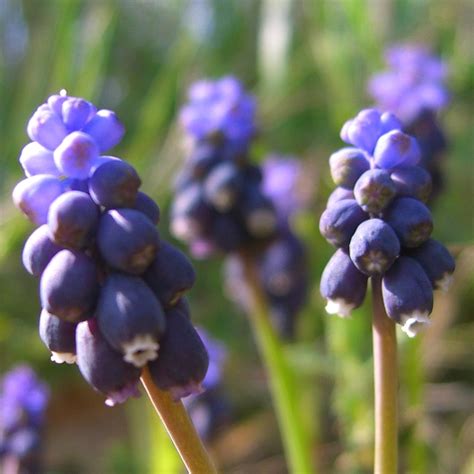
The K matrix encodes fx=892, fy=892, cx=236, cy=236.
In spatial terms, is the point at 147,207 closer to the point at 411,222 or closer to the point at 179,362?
the point at 179,362

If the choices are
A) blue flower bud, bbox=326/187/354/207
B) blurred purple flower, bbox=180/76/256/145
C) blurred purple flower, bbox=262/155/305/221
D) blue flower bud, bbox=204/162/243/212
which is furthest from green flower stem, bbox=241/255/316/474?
blue flower bud, bbox=326/187/354/207

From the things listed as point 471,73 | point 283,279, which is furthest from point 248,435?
point 471,73

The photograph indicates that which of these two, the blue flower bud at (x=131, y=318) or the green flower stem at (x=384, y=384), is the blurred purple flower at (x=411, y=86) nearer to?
the green flower stem at (x=384, y=384)

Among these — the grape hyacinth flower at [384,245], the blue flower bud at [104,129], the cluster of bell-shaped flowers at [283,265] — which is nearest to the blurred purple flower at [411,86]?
the cluster of bell-shaped flowers at [283,265]

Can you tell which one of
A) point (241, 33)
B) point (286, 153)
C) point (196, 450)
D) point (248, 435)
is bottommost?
point (196, 450)

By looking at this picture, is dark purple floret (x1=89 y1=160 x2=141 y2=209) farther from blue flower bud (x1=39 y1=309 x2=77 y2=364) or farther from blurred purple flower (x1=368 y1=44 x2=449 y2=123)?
blurred purple flower (x1=368 y1=44 x2=449 y2=123)

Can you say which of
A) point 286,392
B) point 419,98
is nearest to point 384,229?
point 286,392

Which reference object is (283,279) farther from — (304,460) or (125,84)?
(125,84)
